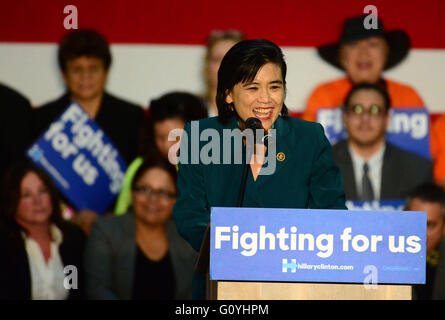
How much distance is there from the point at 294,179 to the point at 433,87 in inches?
119

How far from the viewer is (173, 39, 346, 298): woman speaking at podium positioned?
250 centimetres

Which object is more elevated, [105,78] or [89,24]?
[89,24]

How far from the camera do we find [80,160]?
512 centimetres

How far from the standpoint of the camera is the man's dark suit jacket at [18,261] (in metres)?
4.25

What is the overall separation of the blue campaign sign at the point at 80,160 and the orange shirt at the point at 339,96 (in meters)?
1.27

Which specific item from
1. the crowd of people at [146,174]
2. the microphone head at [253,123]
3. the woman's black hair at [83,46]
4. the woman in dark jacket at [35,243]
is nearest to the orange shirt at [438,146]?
the crowd of people at [146,174]

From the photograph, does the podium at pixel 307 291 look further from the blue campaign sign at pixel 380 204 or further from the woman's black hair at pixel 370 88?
the woman's black hair at pixel 370 88

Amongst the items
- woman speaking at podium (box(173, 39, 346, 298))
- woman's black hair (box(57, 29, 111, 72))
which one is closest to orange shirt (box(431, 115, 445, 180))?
woman's black hair (box(57, 29, 111, 72))

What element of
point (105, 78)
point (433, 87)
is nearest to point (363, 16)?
point (433, 87)

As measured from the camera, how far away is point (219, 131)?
2584 millimetres

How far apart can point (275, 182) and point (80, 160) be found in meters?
2.81

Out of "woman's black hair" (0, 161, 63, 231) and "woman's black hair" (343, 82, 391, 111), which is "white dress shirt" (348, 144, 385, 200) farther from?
"woman's black hair" (0, 161, 63, 231)
